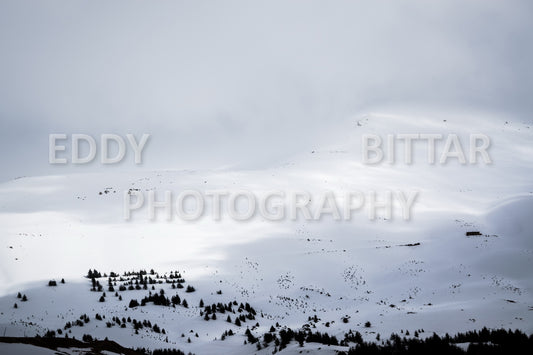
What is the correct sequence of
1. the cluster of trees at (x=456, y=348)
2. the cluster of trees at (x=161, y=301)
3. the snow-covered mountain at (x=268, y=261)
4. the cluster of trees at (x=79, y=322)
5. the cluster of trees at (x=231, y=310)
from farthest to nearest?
the cluster of trees at (x=161, y=301), the cluster of trees at (x=231, y=310), the snow-covered mountain at (x=268, y=261), the cluster of trees at (x=79, y=322), the cluster of trees at (x=456, y=348)

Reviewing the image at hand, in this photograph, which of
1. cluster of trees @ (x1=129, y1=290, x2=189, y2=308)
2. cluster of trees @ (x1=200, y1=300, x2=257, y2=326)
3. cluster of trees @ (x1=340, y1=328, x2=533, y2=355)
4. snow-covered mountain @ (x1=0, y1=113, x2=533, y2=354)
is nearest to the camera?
cluster of trees @ (x1=340, y1=328, x2=533, y2=355)

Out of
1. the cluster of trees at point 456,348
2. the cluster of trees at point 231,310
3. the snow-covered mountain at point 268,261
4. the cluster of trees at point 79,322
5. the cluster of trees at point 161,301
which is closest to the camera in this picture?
the cluster of trees at point 456,348

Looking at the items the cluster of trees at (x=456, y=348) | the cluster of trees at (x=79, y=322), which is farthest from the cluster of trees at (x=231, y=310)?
the cluster of trees at (x=456, y=348)

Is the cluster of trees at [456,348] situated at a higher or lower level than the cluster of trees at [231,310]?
higher

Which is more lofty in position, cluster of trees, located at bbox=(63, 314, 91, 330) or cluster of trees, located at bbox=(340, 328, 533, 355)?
cluster of trees, located at bbox=(340, 328, 533, 355)

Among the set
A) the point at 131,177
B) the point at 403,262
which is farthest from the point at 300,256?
the point at 131,177

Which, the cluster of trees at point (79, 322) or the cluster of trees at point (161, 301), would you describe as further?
the cluster of trees at point (161, 301)

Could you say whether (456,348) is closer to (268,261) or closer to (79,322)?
(79,322)

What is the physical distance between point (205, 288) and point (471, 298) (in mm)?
14442

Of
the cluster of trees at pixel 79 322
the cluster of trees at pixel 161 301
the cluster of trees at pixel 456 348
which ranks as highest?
the cluster of trees at pixel 456 348

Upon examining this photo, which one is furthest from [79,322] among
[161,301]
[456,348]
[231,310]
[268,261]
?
[268,261]

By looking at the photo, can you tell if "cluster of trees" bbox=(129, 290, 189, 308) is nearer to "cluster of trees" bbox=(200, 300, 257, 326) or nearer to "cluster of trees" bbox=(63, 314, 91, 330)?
"cluster of trees" bbox=(200, 300, 257, 326)

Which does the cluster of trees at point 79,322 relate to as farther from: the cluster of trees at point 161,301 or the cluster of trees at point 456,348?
the cluster of trees at point 456,348

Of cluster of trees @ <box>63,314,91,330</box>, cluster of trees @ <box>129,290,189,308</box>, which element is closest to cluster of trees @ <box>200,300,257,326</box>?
cluster of trees @ <box>129,290,189,308</box>
